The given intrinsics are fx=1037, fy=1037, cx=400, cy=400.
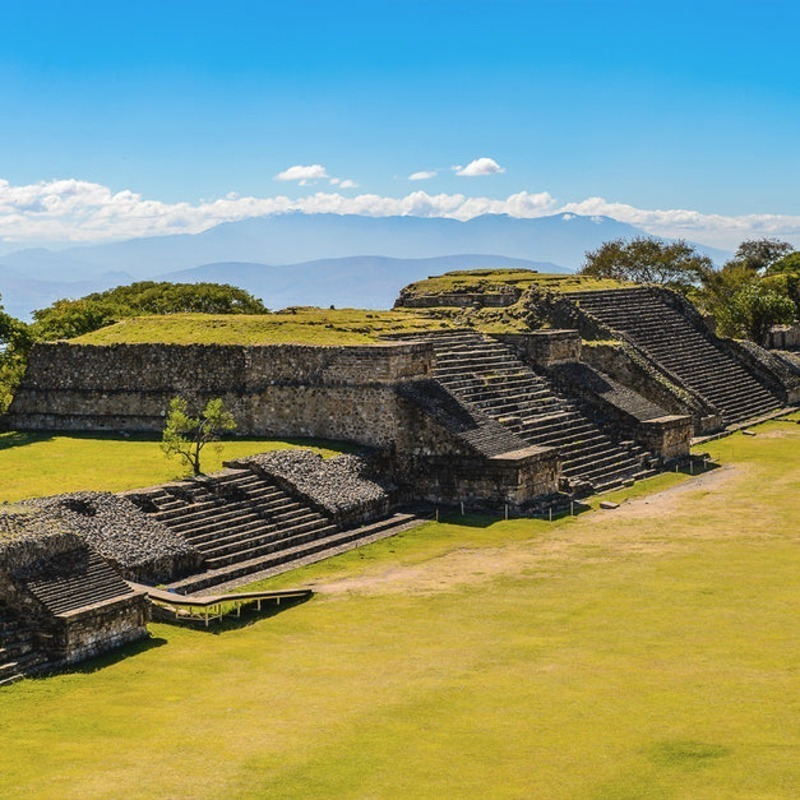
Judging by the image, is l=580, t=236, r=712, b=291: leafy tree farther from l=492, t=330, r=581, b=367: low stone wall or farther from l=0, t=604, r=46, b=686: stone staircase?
l=0, t=604, r=46, b=686: stone staircase

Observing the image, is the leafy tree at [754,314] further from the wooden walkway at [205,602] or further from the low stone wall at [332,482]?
the wooden walkway at [205,602]

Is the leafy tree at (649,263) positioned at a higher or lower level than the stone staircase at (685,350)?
higher

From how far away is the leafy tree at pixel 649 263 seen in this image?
7894 centimetres

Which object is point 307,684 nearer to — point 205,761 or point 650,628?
point 205,761

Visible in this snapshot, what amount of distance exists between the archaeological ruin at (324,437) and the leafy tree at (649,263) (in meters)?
38.7

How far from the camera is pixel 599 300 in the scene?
44.0 meters

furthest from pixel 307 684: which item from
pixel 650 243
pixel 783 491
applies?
pixel 650 243

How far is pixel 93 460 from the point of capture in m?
26.0

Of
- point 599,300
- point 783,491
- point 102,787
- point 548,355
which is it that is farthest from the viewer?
point 599,300

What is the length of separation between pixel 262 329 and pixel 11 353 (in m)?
8.74

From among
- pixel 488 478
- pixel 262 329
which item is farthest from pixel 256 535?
pixel 262 329

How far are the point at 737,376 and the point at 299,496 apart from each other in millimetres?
26597

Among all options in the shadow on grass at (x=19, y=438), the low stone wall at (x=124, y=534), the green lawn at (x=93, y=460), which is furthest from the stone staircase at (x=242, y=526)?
the shadow on grass at (x=19, y=438)

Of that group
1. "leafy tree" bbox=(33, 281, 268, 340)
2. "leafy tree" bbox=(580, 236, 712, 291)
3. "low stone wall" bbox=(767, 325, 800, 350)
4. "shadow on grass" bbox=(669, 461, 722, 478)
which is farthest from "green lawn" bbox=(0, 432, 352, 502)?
"leafy tree" bbox=(580, 236, 712, 291)
